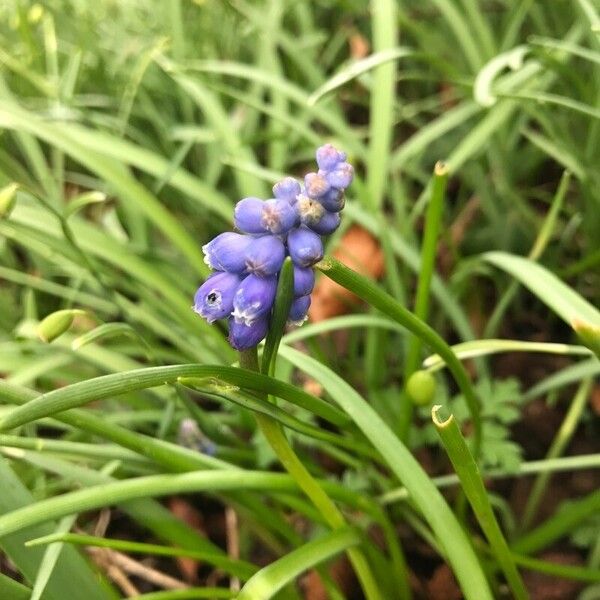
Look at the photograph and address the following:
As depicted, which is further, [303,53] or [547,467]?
[303,53]

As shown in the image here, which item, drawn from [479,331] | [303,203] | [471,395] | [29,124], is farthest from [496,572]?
[29,124]

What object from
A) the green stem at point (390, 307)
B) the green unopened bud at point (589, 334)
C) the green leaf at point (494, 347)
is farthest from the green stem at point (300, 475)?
the green unopened bud at point (589, 334)

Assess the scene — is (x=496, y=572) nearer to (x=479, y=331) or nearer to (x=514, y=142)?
(x=479, y=331)

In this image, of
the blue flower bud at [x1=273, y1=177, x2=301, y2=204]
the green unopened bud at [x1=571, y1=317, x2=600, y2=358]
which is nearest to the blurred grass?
the green unopened bud at [x1=571, y1=317, x2=600, y2=358]

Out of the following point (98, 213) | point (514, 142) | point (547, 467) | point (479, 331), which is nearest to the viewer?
point (547, 467)

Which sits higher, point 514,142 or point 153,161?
point 514,142

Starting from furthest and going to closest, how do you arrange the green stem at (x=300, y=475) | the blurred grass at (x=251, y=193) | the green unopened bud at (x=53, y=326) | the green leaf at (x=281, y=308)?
the blurred grass at (x=251, y=193) → the green unopened bud at (x=53, y=326) → the green stem at (x=300, y=475) → the green leaf at (x=281, y=308)

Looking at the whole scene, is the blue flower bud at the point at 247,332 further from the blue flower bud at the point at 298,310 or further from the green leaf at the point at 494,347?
the green leaf at the point at 494,347

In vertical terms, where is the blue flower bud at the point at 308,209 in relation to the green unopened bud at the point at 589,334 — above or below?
above

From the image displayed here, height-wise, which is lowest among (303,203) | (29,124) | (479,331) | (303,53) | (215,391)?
(215,391)
